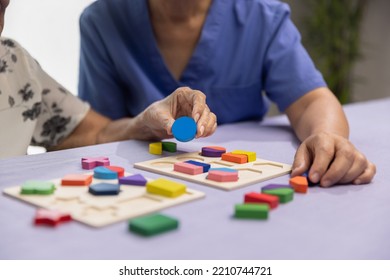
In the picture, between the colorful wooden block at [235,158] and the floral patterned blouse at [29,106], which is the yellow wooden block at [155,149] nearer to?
the colorful wooden block at [235,158]

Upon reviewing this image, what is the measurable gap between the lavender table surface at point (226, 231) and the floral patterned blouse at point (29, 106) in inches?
7.1

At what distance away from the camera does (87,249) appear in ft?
1.41

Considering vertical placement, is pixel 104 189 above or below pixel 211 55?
below

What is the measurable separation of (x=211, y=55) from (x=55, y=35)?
0.51 metres

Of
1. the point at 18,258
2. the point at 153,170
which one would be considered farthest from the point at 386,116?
the point at 18,258

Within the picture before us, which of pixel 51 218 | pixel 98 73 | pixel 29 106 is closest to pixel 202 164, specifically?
pixel 51 218

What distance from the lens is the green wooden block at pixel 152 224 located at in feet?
1.49

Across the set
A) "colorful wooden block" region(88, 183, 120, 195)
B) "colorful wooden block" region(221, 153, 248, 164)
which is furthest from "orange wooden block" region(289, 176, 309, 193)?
"colorful wooden block" region(88, 183, 120, 195)

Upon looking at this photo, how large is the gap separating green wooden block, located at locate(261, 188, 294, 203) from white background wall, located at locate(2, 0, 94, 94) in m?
0.82

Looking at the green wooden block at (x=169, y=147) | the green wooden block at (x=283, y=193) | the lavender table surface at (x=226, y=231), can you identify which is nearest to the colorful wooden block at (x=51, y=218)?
the lavender table surface at (x=226, y=231)

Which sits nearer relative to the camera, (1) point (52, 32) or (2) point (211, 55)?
(2) point (211, 55)

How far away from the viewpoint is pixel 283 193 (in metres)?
0.55

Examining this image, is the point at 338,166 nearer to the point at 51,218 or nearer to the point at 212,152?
the point at 212,152

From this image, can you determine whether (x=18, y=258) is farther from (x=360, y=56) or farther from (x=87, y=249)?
(x=360, y=56)
